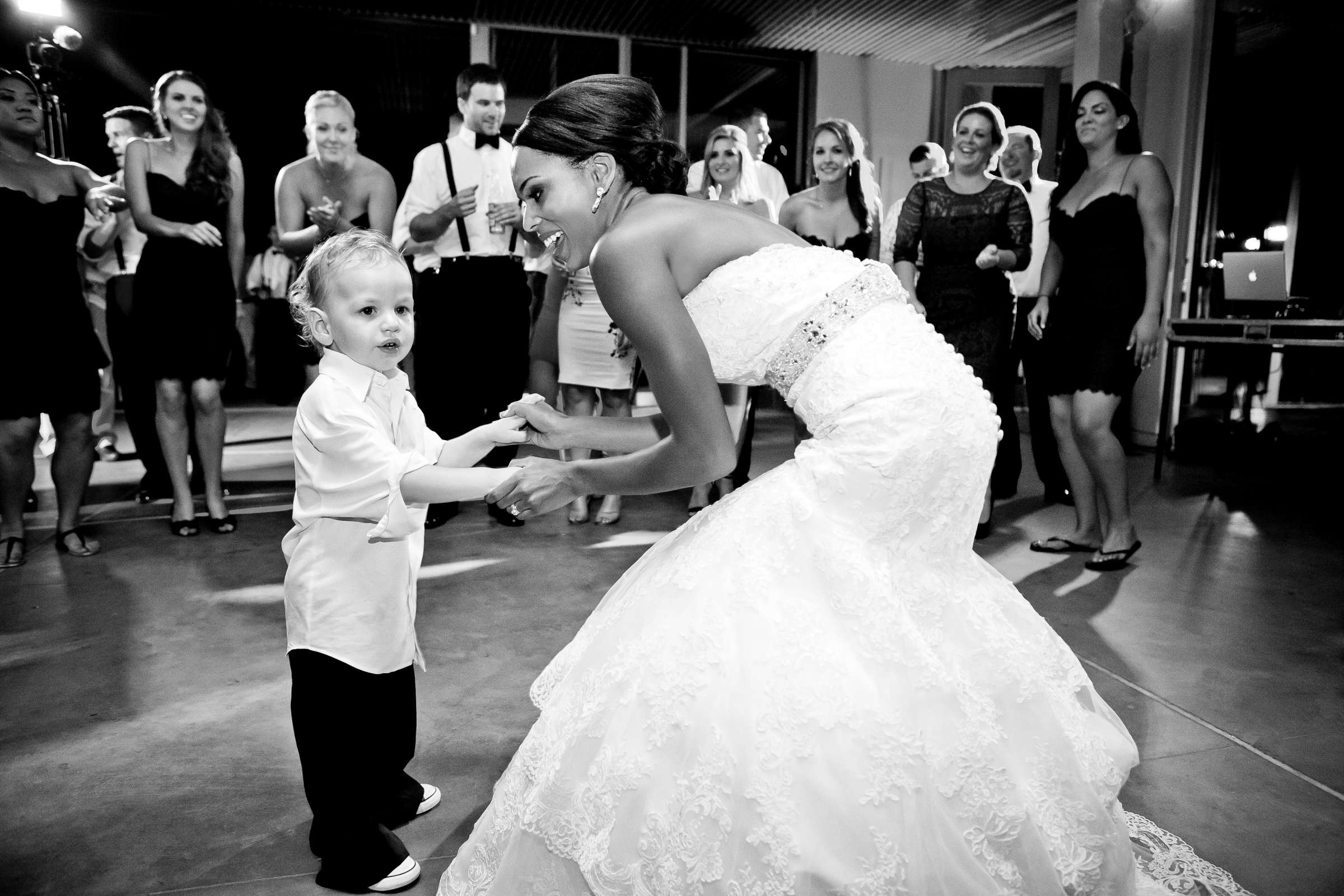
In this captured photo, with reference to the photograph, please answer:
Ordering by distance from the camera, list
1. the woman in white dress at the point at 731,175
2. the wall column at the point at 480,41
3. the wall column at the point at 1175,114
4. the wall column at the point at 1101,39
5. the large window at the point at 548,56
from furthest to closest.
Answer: the large window at the point at 548,56, the wall column at the point at 480,41, the wall column at the point at 1101,39, the wall column at the point at 1175,114, the woman in white dress at the point at 731,175

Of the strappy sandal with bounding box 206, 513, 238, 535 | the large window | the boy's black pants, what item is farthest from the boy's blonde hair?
the large window

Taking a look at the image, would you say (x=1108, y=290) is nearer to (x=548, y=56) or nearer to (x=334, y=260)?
(x=334, y=260)

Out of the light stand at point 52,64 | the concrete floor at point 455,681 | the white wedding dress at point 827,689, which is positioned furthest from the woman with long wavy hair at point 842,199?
the light stand at point 52,64

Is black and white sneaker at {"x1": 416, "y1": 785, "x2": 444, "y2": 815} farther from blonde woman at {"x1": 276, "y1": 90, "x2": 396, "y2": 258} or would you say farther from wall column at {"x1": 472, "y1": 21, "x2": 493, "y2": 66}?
wall column at {"x1": 472, "y1": 21, "x2": 493, "y2": 66}

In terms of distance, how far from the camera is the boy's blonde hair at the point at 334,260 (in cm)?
166

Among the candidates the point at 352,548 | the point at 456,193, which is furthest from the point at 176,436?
the point at 352,548

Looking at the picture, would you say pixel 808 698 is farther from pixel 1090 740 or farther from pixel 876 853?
pixel 1090 740

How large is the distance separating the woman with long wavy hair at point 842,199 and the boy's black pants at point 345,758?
305 cm

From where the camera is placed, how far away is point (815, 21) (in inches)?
352

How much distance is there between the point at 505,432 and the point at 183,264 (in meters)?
2.95

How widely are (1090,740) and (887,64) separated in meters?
9.77

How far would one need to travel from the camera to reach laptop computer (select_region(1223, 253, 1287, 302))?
17.7 ft

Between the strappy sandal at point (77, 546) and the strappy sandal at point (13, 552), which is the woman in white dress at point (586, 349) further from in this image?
the strappy sandal at point (13, 552)

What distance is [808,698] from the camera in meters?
1.26
